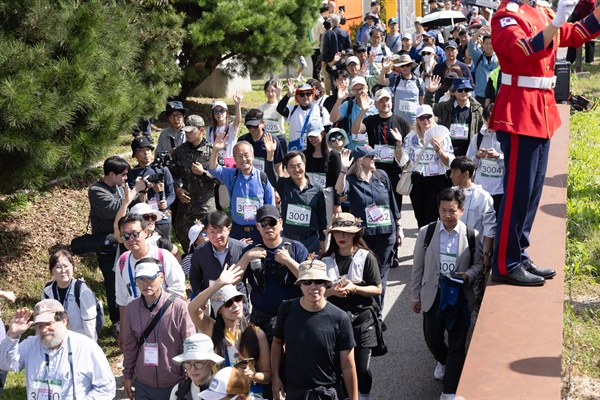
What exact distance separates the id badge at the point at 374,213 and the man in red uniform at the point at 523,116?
98.2 inches

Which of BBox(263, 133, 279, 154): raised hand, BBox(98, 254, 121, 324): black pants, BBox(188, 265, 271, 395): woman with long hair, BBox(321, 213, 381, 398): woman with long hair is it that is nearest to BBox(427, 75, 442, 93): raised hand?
BBox(263, 133, 279, 154): raised hand

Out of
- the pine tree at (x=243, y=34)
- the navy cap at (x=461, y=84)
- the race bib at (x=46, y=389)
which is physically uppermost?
the pine tree at (x=243, y=34)

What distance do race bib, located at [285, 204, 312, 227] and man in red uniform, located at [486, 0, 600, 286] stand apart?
2607mm

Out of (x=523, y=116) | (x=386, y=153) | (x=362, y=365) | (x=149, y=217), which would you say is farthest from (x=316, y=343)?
(x=386, y=153)

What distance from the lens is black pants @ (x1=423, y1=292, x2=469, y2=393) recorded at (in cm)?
672

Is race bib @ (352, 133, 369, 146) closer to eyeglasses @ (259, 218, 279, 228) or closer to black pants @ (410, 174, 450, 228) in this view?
black pants @ (410, 174, 450, 228)

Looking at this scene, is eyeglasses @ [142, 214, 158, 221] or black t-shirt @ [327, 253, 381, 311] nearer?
black t-shirt @ [327, 253, 381, 311]

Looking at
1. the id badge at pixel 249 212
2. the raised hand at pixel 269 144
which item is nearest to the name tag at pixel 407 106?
the raised hand at pixel 269 144

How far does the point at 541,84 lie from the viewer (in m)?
5.71

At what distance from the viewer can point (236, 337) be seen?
6.02 meters

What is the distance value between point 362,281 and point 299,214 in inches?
65.4

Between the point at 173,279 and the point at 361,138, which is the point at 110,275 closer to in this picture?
the point at 173,279

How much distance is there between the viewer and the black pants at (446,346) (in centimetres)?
672

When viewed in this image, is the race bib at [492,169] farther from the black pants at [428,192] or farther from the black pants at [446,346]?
the black pants at [446,346]
